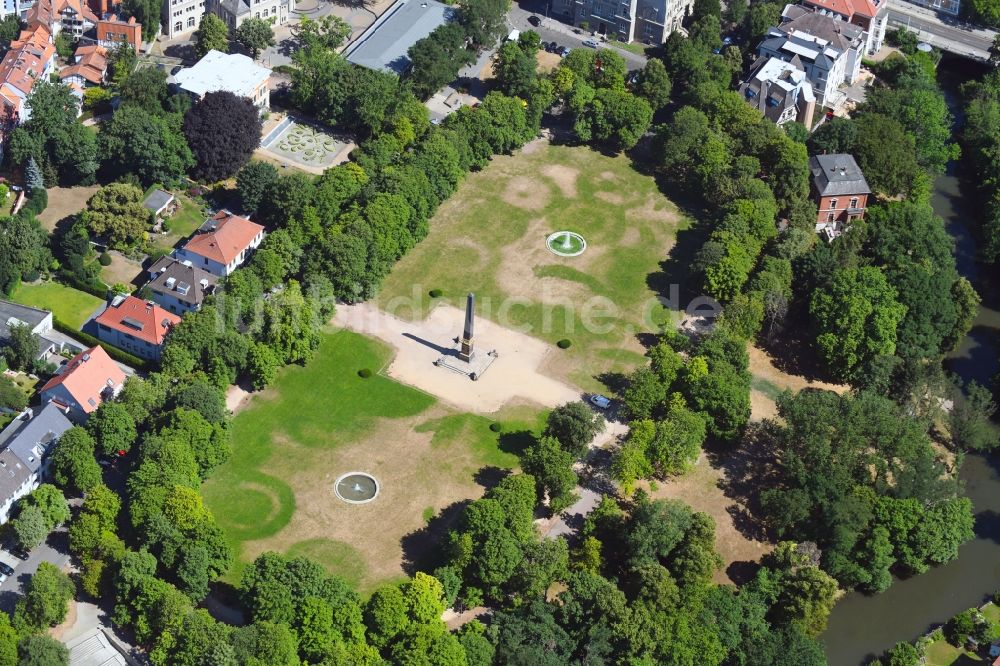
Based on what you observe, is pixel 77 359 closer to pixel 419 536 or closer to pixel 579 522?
pixel 419 536

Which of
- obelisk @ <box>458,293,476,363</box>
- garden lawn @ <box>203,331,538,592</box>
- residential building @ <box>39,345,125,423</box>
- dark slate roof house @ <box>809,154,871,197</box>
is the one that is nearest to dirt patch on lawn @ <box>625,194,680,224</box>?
dark slate roof house @ <box>809,154,871,197</box>

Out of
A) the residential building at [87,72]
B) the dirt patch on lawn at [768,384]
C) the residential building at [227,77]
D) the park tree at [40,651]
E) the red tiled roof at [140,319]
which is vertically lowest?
the dirt patch on lawn at [768,384]

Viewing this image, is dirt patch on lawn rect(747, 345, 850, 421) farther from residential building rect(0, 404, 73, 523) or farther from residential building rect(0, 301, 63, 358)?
residential building rect(0, 301, 63, 358)

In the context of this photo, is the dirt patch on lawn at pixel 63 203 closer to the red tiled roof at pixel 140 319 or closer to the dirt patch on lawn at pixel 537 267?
the red tiled roof at pixel 140 319

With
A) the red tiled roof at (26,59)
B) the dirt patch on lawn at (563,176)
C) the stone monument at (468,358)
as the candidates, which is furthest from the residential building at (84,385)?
the dirt patch on lawn at (563,176)

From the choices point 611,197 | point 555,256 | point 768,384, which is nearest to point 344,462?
point 555,256

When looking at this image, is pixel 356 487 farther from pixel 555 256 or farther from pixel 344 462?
pixel 555 256

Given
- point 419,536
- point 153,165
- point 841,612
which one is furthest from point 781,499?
point 153,165
